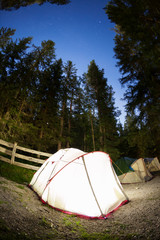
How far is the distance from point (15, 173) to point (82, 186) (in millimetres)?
4153

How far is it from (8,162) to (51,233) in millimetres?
5783

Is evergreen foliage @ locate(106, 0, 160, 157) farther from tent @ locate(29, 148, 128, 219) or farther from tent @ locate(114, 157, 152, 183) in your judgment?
tent @ locate(29, 148, 128, 219)

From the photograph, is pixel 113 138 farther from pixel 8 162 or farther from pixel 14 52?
pixel 14 52

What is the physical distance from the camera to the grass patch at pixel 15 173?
5.88 metres

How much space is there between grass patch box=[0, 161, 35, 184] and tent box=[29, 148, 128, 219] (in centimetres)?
146

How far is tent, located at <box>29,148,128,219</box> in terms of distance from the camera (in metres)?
4.03

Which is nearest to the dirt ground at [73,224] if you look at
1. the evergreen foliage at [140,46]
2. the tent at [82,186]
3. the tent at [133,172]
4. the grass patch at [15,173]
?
the tent at [82,186]

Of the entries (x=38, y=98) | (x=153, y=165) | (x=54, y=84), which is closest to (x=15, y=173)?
(x=38, y=98)

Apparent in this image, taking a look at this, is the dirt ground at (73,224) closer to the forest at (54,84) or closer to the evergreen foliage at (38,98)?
the forest at (54,84)

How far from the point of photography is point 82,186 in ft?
14.0

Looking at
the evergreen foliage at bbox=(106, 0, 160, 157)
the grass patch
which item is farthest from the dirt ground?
the evergreen foliage at bbox=(106, 0, 160, 157)

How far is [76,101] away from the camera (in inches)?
683

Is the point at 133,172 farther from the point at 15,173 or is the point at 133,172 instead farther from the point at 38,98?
the point at 38,98

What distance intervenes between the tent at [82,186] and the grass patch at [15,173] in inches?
57.6
